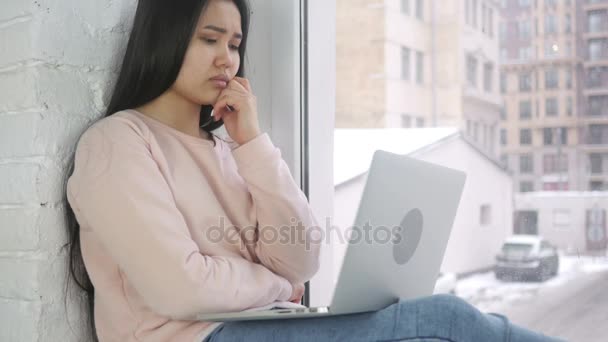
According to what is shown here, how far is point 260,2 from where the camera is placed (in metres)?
1.73

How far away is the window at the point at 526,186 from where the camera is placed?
148 centimetres

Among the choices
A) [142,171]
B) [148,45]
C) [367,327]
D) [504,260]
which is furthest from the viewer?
[504,260]

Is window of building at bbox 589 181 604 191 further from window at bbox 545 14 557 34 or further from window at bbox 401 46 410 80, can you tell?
window at bbox 401 46 410 80

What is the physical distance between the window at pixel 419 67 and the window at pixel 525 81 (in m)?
0.25

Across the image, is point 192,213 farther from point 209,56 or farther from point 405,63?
point 405,63

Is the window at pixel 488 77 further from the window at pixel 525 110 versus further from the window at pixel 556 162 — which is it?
the window at pixel 556 162

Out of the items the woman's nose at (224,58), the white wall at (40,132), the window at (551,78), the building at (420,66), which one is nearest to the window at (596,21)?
the window at (551,78)

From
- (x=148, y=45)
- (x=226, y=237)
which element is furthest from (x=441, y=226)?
(x=148, y=45)

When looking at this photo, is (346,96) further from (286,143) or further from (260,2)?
(260,2)

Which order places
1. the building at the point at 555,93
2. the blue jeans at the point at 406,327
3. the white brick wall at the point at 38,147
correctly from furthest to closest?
1. the building at the point at 555,93
2. the white brick wall at the point at 38,147
3. the blue jeans at the point at 406,327

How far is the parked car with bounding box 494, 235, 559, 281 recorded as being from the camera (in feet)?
4.89

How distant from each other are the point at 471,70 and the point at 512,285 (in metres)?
0.52

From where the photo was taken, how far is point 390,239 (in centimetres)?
102

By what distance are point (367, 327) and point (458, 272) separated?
27.5 inches
